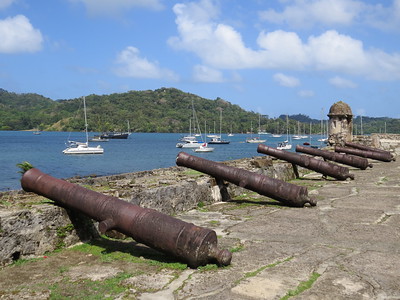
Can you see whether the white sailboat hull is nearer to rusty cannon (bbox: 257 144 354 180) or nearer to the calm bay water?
the calm bay water

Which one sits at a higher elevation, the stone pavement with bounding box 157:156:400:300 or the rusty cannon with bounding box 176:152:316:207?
the rusty cannon with bounding box 176:152:316:207

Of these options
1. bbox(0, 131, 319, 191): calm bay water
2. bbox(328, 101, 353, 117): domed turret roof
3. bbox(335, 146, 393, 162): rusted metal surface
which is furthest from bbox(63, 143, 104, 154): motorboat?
bbox(335, 146, 393, 162): rusted metal surface

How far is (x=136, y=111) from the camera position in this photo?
163 m

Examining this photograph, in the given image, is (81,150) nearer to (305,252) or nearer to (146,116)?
(305,252)

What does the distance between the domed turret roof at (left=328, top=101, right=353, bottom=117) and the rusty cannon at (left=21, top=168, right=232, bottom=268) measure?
54.6 ft

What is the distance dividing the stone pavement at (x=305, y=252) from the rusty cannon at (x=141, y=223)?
0.19 meters

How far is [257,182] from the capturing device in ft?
23.9

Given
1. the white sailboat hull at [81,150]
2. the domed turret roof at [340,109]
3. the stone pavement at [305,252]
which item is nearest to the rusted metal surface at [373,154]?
the domed turret roof at [340,109]

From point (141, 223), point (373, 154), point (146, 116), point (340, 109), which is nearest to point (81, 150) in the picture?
→ point (340, 109)

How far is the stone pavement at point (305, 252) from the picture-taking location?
3.30 metres

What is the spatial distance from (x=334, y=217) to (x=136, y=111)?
525 feet

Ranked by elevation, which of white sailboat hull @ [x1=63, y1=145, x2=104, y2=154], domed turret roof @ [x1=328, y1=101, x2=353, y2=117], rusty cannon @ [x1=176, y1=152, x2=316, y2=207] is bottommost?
white sailboat hull @ [x1=63, y1=145, x2=104, y2=154]

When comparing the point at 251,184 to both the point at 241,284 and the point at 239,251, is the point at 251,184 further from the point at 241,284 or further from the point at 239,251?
the point at 241,284

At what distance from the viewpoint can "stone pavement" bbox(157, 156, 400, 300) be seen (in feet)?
10.8
